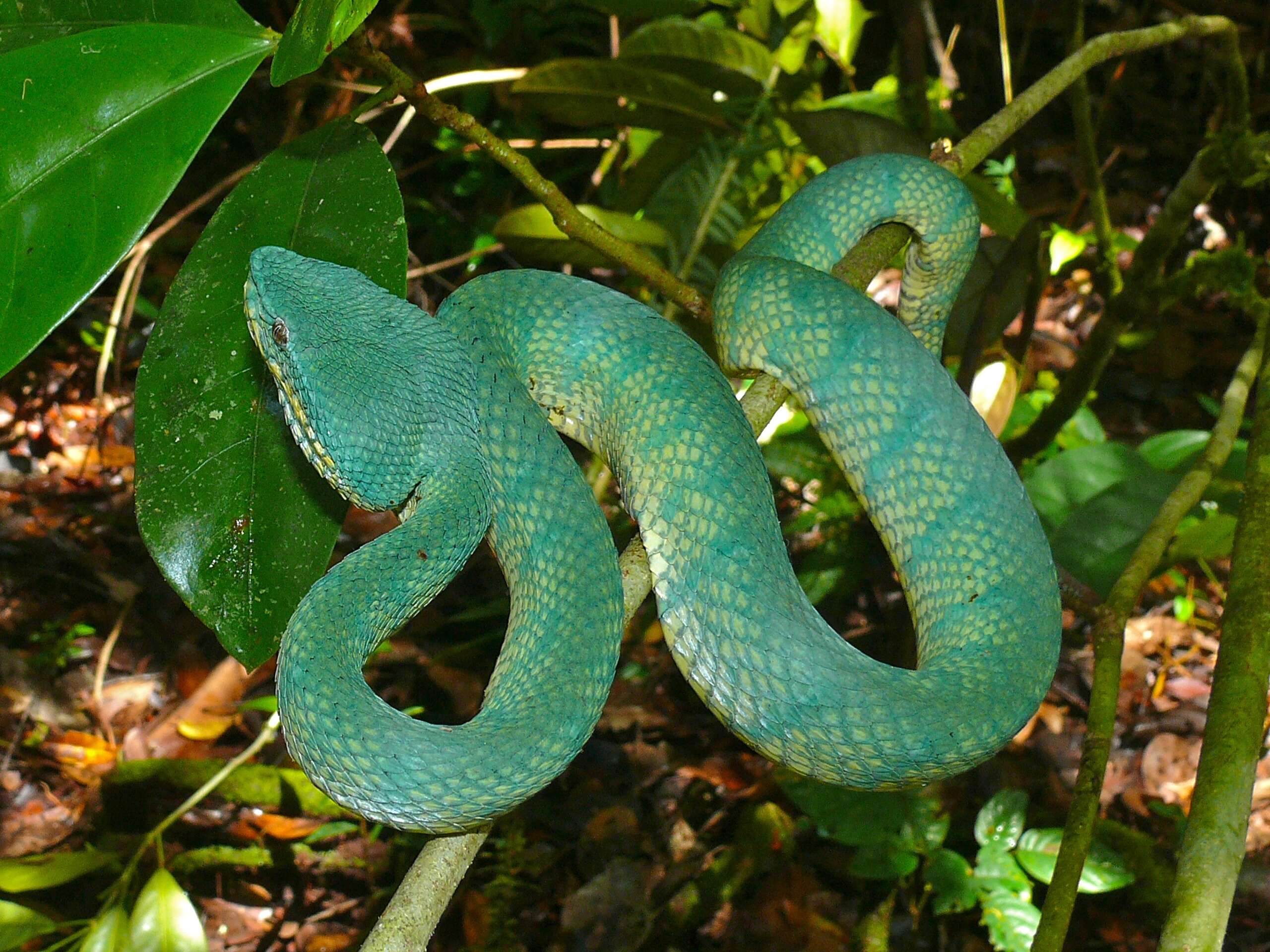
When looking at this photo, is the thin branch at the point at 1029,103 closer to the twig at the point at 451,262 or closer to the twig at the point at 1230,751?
the twig at the point at 1230,751

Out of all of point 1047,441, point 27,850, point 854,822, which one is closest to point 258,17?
point 27,850

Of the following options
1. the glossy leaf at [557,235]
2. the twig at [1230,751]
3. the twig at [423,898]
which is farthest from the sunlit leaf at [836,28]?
the twig at [423,898]

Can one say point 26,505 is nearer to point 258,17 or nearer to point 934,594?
point 258,17

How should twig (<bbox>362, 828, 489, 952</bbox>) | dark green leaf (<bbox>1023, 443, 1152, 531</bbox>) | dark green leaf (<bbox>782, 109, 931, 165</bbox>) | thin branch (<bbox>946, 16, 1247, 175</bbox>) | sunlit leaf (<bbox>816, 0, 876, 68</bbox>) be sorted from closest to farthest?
twig (<bbox>362, 828, 489, 952</bbox>) → thin branch (<bbox>946, 16, 1247, 175</bbox>) → dark green leaf (<bbox>782, 109, 931, 165</bbox>) → dark green leaf (<bbox>1023, 443, 1152, 531</bbox>) → sunlit leaf (<bbox>816, 0, 876, 68</bbox>)

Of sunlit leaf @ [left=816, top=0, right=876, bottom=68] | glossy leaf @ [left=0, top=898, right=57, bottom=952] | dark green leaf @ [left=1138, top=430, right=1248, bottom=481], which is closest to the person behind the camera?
glossy leaf @ [left=0, top=898, right=57, bottom=952]

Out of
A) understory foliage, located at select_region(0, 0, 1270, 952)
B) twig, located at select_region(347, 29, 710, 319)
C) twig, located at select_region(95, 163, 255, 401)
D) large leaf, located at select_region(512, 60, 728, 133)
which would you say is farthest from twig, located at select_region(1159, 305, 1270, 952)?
twig, located at select_region(95, 163, 255, 401)

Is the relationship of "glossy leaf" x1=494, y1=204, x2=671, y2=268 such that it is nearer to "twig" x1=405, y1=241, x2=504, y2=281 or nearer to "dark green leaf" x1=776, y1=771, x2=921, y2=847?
"twig" x1=405, y1=241, x2=504, y2=281
